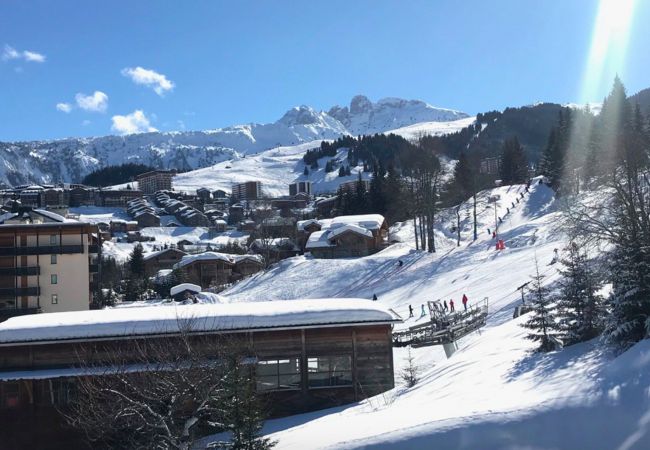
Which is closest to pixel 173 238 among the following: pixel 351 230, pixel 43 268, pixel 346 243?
pixel 346 243

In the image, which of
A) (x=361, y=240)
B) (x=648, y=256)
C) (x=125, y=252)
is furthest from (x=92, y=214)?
(x=648, y=256)

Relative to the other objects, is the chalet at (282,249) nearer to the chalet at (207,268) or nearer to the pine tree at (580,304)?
the chalet at (207,268)

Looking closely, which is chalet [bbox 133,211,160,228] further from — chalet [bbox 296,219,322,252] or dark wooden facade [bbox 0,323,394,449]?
dark wooden facade [bbox 0,323,394,449]

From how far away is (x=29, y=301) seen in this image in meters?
46.6

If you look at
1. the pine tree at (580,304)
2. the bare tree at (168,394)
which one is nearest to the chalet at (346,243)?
the bare tree at (168,394)

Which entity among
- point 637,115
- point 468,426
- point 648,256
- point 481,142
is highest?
point 481,142

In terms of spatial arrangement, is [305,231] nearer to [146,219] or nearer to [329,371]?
[329,371]

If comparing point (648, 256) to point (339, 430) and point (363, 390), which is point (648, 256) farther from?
point (363, 390)

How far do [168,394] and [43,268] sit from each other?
40293 mm

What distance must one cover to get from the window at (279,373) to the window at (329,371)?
477mm

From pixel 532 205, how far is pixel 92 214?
119 metres

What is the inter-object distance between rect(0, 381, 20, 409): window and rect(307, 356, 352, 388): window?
30.9 ft

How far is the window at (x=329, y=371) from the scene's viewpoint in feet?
65.9

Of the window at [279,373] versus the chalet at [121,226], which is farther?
the chalet at [121,226]
